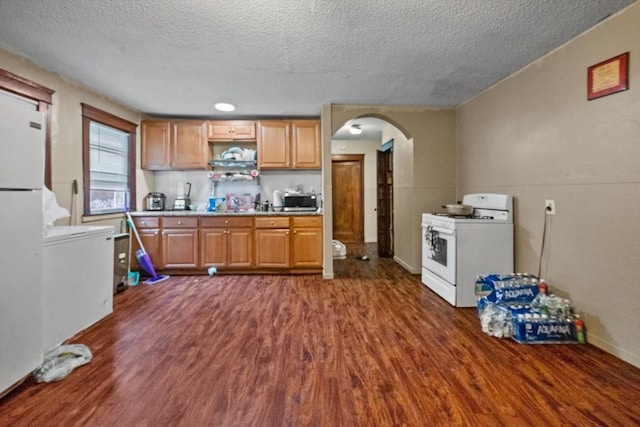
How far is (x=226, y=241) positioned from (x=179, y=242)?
0.64 metres

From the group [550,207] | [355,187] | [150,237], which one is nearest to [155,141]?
[150,237]

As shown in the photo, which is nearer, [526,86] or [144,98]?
[526,86]

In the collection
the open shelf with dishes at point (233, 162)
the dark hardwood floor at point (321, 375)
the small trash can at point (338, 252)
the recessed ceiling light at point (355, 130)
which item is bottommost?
the dark hardwood floor at point (321, 375)

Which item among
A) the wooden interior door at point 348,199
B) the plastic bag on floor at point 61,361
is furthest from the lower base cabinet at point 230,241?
the wooden interior door at point 348,199

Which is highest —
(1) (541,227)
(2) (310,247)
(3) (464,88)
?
(3) (464,88)

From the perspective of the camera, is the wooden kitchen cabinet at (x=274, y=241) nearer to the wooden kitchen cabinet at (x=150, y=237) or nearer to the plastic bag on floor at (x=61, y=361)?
the wooden kitchen cabinet at (x=150, y=237)

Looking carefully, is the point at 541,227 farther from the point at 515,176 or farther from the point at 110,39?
the point at 110,39

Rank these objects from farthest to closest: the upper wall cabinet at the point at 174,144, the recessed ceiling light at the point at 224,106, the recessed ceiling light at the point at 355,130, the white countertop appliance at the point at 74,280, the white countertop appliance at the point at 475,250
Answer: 1. the recessed ceiling light at the point at 355,130
2. the upper wall cabinet at the point at 174,144
3. the recessed ceiling light at the point at 224,106
4. the white countertop appliance at the point at 475,250
5. the white countertop appliance at the point at 74,280

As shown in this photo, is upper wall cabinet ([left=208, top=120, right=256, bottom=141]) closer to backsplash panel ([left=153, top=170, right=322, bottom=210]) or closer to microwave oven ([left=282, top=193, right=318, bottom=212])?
backsplash panel ([left=153, top=170, right=322, bottom=210])

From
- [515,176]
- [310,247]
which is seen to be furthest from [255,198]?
[515,176]

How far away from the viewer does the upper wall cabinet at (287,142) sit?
4.35 m

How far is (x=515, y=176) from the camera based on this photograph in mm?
2953

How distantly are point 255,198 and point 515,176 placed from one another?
3.41m

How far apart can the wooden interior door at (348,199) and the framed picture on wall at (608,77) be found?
15.7 ft
